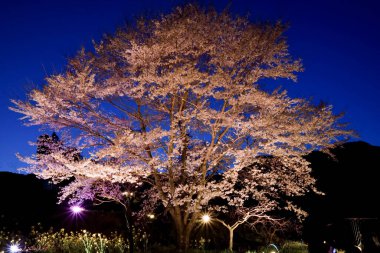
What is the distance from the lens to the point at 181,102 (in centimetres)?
1105

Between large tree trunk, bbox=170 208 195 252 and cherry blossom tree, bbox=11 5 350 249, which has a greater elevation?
cherry blossom tree, bbox=11 5 350 249

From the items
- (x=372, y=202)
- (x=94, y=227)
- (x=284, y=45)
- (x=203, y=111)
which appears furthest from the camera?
(x=372, y=202)

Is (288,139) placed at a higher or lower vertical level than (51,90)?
lower

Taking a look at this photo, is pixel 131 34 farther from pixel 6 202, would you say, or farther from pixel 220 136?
pixel 6 202

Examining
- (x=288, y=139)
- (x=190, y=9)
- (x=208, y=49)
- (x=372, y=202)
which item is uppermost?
(x=190, y=9)

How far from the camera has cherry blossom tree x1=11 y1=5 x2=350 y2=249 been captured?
378 inches

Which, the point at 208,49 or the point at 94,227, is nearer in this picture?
the point at 208,49

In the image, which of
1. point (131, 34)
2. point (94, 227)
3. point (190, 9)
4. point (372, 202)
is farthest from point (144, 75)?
point (372, 202)

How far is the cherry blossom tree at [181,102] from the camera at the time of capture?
9.59 m

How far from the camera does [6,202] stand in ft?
59.2

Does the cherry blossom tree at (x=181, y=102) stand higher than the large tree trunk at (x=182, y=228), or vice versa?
the cherry blossom tree at (x=181, y=102)

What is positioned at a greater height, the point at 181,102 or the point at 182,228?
the point at 181,102

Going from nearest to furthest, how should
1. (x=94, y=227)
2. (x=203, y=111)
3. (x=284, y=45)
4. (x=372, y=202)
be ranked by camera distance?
(x=203, y=111) < (x=284, y=45) < (x=94, y=227) < (x=372, y=202)

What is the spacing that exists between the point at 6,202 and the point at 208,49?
15.3 m
